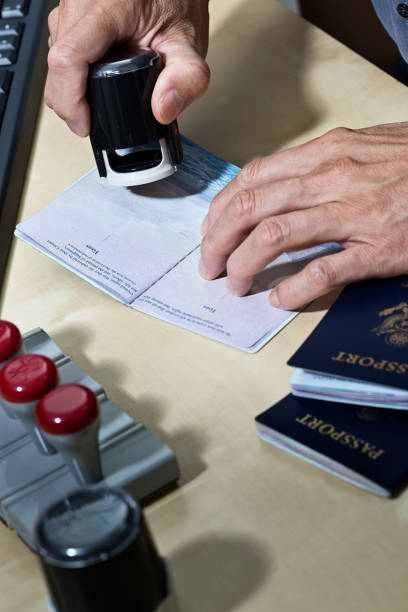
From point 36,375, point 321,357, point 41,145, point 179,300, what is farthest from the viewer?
point 41,145

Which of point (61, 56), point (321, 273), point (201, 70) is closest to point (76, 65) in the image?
point (61, 56)

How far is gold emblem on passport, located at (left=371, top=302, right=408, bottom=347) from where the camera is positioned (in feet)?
1.90

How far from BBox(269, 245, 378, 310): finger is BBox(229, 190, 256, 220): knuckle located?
8 cm

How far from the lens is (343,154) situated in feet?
2.43

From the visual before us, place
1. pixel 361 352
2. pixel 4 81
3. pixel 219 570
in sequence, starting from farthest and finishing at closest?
pixel 4 81, pixel 361 352, pixel 219 570

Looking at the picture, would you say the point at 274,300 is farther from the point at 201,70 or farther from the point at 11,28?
the point at 11,28

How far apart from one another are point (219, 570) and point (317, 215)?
0.35m

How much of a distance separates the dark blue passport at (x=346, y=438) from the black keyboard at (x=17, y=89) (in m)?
0.36

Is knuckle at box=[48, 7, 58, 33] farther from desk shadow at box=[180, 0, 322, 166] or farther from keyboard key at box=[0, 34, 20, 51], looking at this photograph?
desk shadow at box=[180, 0, 322, 166]

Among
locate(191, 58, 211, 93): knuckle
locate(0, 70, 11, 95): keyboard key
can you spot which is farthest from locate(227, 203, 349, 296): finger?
locate(0, 70, 11, 95): keyboard key

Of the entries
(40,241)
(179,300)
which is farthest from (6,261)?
(179,300)

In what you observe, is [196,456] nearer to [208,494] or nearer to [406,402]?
[208,494]

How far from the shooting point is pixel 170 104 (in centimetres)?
74

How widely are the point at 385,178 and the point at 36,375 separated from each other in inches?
16.2
